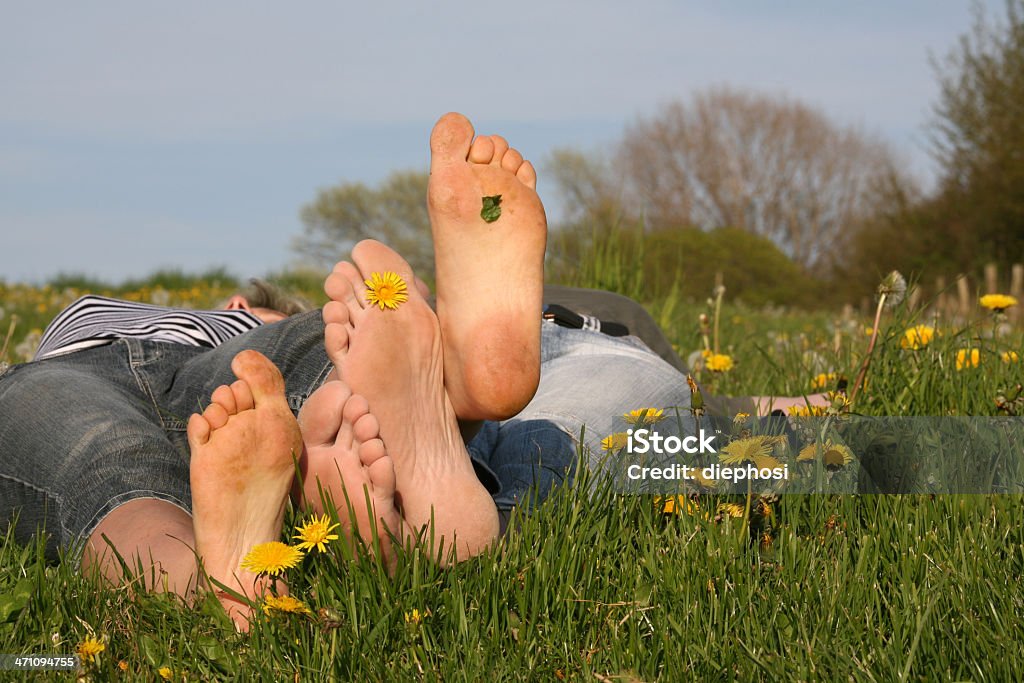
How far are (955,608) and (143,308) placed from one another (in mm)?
2321

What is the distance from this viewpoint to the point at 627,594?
1518 mm

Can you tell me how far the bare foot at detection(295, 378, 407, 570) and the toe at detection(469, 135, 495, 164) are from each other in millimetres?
479

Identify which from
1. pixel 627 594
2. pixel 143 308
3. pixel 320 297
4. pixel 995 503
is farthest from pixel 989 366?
pixel 320 297

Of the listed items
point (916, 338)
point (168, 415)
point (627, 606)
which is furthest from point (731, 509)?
point (168, 415)

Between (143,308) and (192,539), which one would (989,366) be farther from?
(143,308)

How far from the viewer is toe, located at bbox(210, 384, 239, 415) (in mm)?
1435

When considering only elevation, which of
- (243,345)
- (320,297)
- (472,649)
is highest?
(243,345)

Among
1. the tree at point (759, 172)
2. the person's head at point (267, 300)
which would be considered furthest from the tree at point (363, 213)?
the person's head at point (267, 300)

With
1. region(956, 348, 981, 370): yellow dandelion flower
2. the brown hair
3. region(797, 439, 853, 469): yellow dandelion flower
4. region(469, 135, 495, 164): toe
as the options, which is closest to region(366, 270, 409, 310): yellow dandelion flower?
region(469, 135, 495, 164): toe

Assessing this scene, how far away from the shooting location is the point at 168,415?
2.25 metres

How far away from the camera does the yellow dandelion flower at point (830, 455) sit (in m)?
1.80

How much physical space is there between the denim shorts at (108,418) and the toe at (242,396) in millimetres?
401

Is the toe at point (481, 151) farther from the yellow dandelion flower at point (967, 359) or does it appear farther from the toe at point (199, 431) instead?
the yellow dandelion flower at point (967, 359)

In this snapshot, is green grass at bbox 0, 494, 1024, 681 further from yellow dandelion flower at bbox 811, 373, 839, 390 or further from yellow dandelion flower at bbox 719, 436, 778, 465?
yellow dandelion flower at bbox 811, 373, 839, 390
